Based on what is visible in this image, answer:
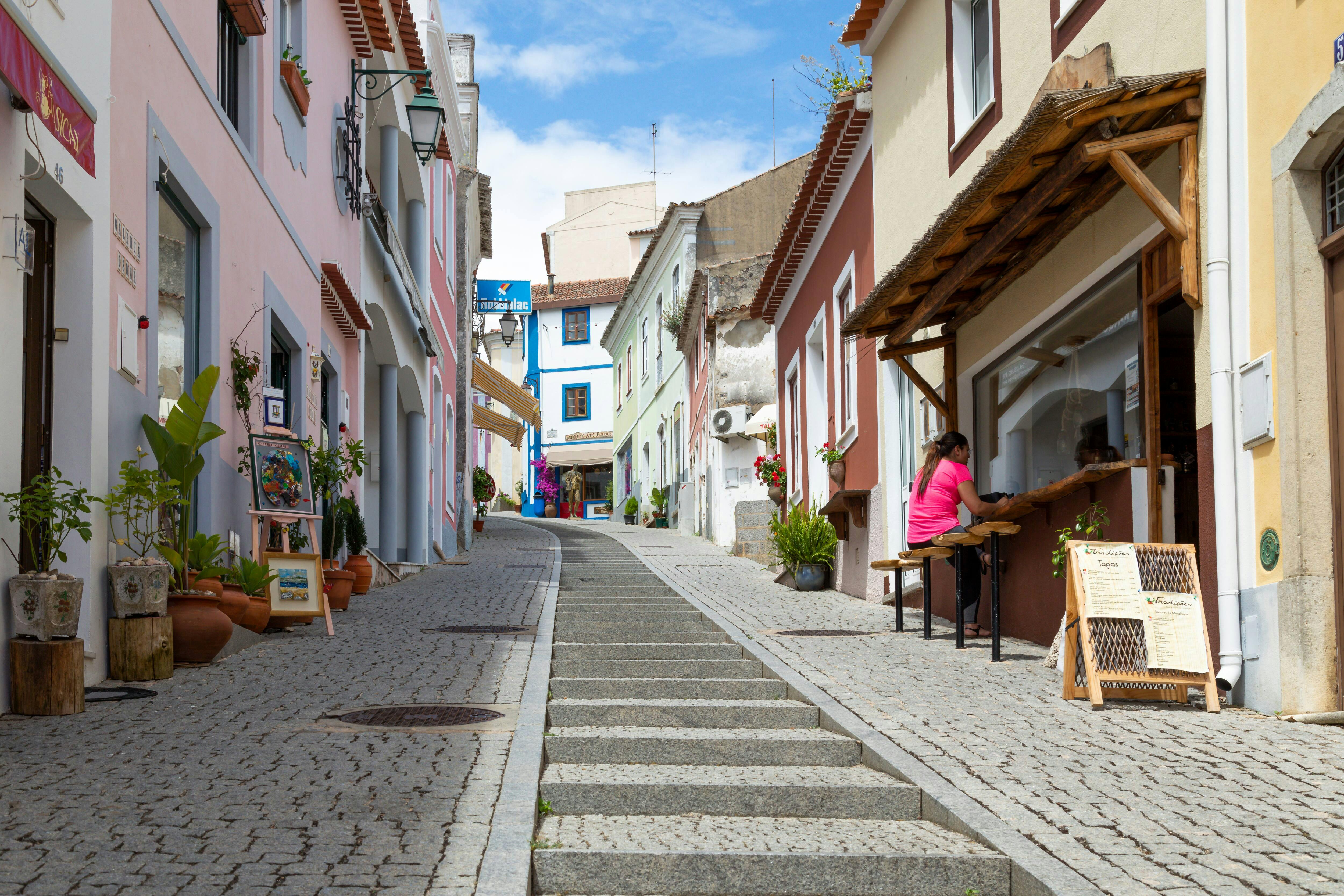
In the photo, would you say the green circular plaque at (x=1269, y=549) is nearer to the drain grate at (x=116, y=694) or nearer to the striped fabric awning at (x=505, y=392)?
the drain grate at (x=116, y=694)

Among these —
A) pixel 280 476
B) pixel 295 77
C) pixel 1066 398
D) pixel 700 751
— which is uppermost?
pixel 295 77

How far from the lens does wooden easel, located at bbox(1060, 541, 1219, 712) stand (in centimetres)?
677

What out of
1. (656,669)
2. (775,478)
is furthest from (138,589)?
(775,478)

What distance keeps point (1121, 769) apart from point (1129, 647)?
5.47ft

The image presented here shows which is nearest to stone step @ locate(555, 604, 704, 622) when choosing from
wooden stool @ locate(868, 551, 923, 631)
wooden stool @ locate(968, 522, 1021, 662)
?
wooden stool @ locate(868, 551, 923, 631)

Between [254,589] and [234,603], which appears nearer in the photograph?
[234,603]

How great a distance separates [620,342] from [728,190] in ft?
44.0

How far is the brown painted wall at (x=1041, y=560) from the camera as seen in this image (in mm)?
8078

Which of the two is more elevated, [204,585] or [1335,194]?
[1335,194]

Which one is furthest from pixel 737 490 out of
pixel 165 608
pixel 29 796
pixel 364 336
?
pixel 29 796

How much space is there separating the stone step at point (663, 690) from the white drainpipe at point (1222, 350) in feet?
7.51

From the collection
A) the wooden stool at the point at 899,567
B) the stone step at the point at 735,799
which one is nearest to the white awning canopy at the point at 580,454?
the wooden stool at the point at 899,567

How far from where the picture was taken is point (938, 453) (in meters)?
10.1

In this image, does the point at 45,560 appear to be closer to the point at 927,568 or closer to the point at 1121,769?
the point at 1121,769
